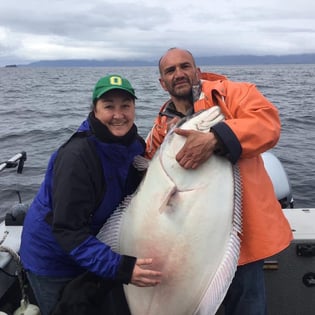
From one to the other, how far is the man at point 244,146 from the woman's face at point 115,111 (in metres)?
0.39

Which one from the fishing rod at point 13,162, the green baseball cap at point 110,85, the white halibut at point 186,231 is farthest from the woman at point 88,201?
the fishing rod at point 13,162

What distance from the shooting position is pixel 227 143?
2.47m

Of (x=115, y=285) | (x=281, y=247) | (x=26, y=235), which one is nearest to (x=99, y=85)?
(x=26, y=235)

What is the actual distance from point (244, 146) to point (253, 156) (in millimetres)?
143

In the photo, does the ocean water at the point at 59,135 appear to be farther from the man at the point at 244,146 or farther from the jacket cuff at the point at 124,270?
the jacket cuff at the point at 124,270

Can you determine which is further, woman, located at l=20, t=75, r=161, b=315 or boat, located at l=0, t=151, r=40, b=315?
boat, located at l=0, t=151, r=40, b=315

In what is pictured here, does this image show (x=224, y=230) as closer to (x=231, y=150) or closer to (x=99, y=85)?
(x=231, y=150)

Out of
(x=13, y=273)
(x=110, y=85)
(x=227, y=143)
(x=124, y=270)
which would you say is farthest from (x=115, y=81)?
(x=13, y=273)

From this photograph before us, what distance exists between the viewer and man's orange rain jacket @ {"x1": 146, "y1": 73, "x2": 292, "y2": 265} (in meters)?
2.60

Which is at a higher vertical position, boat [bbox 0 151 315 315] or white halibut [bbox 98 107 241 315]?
white halibut [bbox 98 107 241 315]

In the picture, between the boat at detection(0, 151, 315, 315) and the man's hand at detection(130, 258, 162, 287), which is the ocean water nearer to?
the man's hand at detection(130, 258, 162, 287)

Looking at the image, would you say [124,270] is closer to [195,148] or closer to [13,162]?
[195,148]

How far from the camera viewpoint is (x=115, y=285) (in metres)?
2.70

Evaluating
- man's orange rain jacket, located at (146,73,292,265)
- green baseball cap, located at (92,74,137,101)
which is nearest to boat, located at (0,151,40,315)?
green baseball cap, located at (92,74,137,101)
